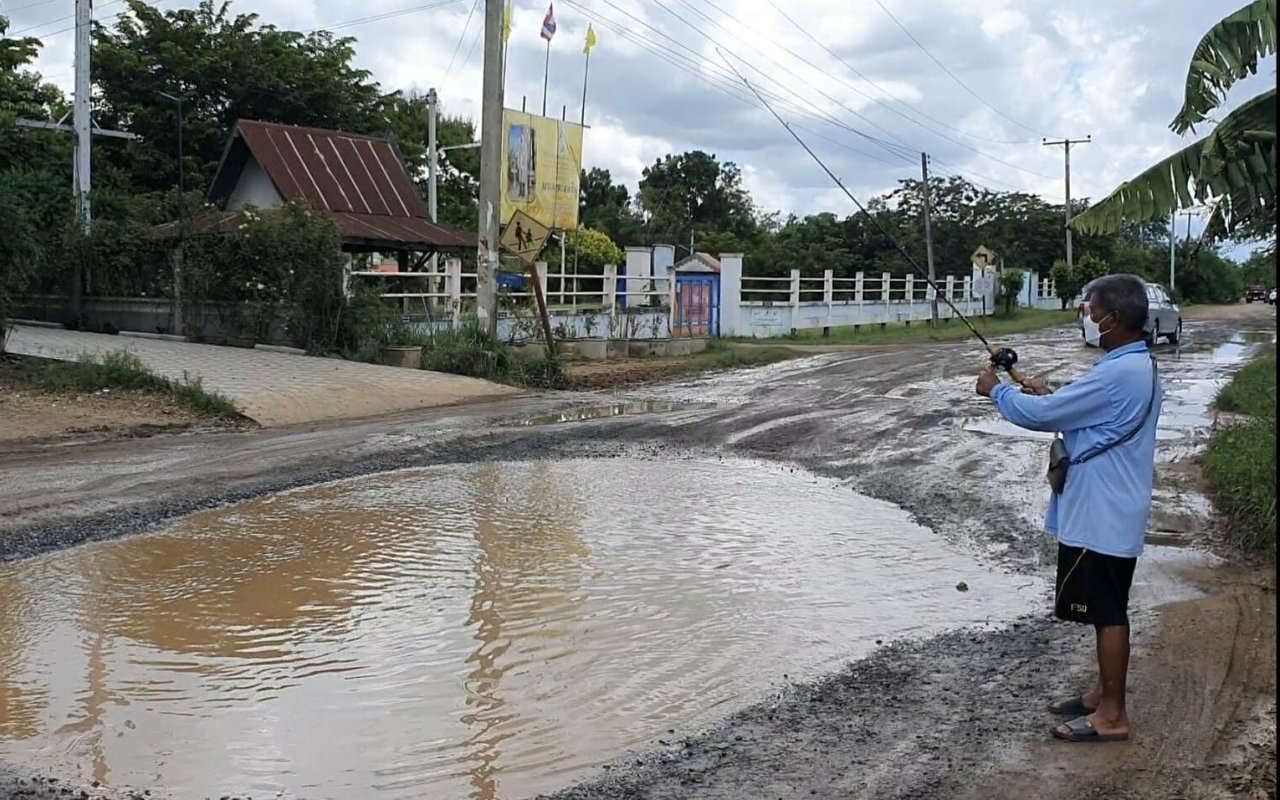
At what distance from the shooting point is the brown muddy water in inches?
173

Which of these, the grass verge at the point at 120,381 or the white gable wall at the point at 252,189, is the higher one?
the white gable wall at the point at 252,189

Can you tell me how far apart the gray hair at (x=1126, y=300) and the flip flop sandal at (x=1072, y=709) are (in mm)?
1490

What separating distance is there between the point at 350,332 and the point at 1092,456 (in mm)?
15810

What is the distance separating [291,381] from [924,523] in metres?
9.48

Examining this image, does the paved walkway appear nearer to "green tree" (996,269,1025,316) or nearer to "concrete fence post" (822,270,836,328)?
"concrete fence post" (822,270,836,328)

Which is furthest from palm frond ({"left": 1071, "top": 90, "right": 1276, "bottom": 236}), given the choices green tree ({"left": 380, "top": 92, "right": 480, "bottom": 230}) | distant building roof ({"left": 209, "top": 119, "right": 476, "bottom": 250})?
green tree ({"left": 380, "top": 92, "right": 480, "bottom": 230})

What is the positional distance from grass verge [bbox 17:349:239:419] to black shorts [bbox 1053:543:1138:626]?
1068 centimetres

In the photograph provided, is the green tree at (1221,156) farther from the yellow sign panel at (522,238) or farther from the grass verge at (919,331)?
→ the grass verge at (919,331)

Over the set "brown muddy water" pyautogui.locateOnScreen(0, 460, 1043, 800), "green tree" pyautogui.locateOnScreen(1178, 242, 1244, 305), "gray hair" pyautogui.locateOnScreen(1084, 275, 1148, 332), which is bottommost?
"brown muddy water" pyautogui.locateOnScreen(0, 460, 1043, 800)

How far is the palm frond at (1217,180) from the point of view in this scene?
6.83m

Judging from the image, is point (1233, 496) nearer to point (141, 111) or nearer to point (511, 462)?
point (511, 462)

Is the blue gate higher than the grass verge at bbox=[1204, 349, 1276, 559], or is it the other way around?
the blue gate

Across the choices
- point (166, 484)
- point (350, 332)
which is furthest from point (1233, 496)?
point (350, 332)

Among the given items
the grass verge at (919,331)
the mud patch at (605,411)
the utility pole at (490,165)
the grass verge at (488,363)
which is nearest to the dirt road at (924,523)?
the mud patch at (605,411)
